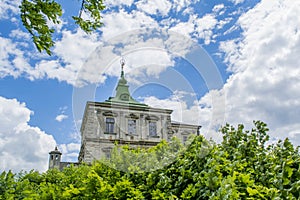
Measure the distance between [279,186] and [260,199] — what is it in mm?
293

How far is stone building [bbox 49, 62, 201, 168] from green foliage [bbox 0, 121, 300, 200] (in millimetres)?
21447

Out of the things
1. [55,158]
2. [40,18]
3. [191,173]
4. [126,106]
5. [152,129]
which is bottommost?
[191,173]

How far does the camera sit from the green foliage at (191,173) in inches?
140

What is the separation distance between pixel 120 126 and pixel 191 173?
961 inches

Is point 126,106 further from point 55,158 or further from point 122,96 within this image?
point 55,158

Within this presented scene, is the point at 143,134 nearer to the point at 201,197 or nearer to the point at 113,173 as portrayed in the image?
the point at 113,173

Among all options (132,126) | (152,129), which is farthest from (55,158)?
(152,129)

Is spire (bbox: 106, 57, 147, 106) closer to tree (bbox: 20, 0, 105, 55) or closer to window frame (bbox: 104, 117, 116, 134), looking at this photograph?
window frame (bbox: 104, 117, 116, 134)

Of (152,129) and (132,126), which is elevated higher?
(132,126)

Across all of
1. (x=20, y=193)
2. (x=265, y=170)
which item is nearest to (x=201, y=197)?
(x=265, y=170)

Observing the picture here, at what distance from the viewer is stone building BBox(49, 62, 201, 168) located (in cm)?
2723

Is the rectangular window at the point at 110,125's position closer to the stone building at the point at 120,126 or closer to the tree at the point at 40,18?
the stone building at the point at 120,126

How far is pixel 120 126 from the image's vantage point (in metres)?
28.5

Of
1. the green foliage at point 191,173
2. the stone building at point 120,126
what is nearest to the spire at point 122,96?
the stone building at point 120,126
